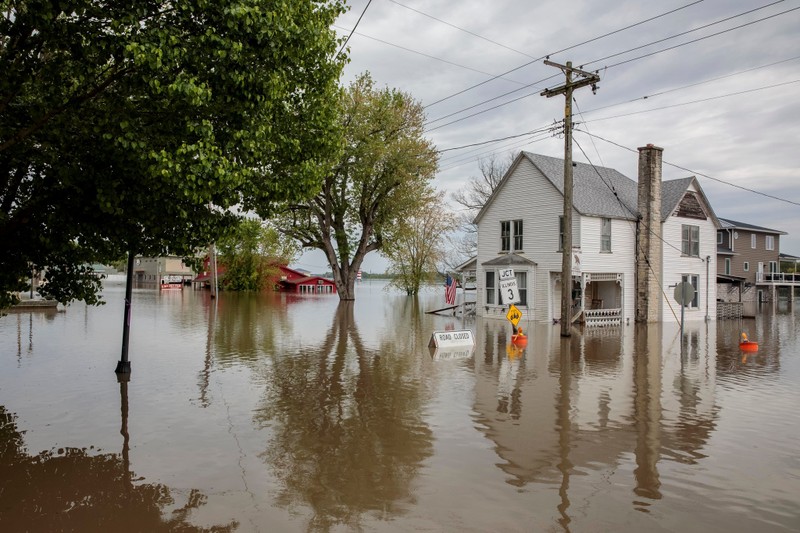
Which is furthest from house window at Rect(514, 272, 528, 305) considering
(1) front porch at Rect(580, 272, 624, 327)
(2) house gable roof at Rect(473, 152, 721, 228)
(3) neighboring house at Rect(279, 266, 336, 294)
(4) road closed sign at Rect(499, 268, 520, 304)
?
(3) neighboring house at Rect(279, 266, 336, 294)

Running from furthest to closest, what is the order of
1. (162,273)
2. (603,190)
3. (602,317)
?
(162,273)
(603,190)
(602,317)

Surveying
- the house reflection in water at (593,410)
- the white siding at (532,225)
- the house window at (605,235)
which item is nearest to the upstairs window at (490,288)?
the white siding at (532,225)

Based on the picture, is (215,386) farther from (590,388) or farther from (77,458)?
(590,388)

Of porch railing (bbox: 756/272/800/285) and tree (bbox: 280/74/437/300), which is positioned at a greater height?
tree (bbox: 280/74/437/300)

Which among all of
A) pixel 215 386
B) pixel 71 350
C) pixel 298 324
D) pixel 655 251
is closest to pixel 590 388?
pixel 215 386

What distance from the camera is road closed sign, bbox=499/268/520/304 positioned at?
2378 cm

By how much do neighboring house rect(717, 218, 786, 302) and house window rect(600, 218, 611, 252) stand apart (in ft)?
90.7

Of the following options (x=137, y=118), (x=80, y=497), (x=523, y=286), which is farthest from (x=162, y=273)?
(x=80, y=497)

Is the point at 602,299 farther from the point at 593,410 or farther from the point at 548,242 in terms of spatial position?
the point at 593,410

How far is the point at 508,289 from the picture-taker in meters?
24.0

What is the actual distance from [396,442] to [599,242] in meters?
26.0

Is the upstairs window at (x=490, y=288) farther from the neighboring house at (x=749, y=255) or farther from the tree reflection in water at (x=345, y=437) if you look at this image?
the neighboring house at (x=749, y=255)

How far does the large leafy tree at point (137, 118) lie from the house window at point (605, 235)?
2409 cm

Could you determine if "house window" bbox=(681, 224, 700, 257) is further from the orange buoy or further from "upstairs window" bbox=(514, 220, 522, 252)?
the orange buoy
